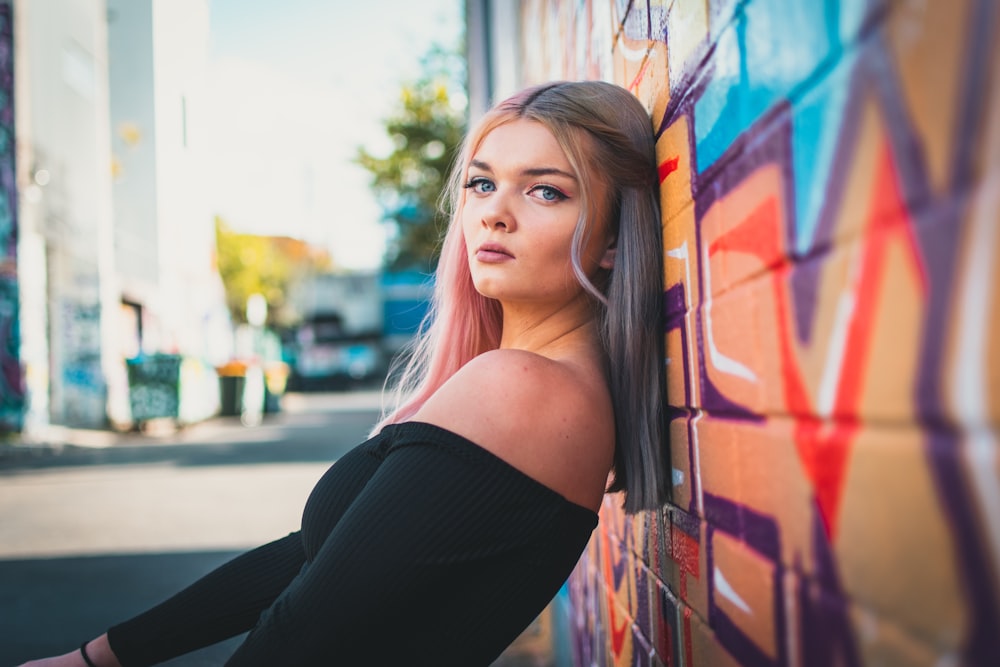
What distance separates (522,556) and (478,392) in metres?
0.29

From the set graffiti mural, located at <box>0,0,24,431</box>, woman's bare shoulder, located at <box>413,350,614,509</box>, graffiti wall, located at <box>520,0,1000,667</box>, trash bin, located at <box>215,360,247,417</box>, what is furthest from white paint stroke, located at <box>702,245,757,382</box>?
trash bin, located at <box>215,360,247,417</box>

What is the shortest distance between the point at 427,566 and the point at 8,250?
45.4 ft

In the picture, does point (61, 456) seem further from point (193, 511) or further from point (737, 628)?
point (737, 628)

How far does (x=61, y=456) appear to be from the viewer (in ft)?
35.5

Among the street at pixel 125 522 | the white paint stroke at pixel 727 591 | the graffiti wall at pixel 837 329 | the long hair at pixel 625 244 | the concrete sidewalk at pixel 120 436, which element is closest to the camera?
the graffiti wall at pixel 837 329

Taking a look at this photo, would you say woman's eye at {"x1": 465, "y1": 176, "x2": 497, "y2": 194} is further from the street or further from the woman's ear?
the street

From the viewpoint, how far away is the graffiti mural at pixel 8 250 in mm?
12539

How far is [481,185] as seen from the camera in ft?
5.66

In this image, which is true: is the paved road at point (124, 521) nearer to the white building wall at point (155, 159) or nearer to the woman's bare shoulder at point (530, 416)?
the woman's bare shoulder at point (530, 416)

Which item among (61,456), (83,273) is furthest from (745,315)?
(83,273)

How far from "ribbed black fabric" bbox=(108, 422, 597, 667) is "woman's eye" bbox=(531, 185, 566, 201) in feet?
1.83

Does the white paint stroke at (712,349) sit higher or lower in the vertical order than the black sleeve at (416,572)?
higher

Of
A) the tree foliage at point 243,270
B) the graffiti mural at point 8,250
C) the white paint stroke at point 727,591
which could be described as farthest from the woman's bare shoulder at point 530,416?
the tree foliage at point 243,270

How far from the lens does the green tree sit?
611 inches
